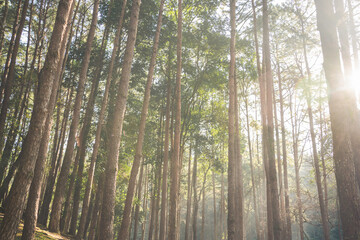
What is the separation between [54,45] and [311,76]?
59.3 feet

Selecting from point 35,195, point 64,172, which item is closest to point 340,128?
point 35,195

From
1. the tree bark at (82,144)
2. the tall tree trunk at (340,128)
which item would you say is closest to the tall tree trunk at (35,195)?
the tree bark at (82,144)

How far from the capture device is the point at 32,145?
4758 mm

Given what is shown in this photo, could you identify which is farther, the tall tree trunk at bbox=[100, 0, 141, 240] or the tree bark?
the tree bark

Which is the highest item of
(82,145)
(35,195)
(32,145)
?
(82,145)

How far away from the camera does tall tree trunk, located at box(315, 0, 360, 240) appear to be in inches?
189

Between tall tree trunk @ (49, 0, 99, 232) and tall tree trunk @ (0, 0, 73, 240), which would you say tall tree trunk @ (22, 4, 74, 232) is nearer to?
tall tree trunk @ (0, 0, 73, 240)

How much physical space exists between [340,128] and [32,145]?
7423 millimetres

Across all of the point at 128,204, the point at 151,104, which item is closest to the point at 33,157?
the point at 128,204

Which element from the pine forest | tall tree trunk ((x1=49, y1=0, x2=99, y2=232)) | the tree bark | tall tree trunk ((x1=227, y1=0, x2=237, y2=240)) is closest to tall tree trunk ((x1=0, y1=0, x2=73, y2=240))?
the pine forest

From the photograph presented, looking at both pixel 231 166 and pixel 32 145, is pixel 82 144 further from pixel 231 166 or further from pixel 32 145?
pixel 231 166

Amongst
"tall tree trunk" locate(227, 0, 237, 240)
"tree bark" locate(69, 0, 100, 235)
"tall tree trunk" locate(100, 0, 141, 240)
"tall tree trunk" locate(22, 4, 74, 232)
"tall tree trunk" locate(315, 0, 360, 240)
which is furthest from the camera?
"tree bark" locate(69, 0, 100, 235)

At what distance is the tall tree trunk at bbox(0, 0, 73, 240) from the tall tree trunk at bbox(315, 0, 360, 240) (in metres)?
7.06

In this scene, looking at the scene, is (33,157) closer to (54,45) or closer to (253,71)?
(54,45)
